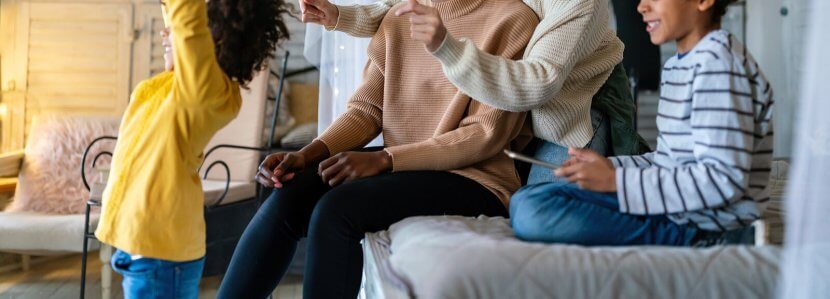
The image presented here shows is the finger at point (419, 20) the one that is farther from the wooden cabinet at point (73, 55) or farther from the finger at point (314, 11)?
the wooden cabinet at point (73, 55)

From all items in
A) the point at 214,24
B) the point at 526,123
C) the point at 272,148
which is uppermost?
the point at 214,24

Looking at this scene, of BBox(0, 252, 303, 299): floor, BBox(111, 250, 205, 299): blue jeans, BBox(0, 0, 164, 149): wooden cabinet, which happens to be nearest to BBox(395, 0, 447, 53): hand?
BBox(111, 250, 205, 299): blue jeans

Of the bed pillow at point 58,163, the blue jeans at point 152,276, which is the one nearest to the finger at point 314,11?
the blue jeans at point 152,276

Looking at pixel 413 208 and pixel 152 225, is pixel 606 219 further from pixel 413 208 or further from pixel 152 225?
pixel 152 225

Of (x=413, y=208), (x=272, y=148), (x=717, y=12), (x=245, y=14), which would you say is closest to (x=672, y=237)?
(x=717, y=12)

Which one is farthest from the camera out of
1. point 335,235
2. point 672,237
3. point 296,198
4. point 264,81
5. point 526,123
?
point 264,81

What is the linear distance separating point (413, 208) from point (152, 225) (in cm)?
42

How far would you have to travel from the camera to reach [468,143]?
1463 millimetres

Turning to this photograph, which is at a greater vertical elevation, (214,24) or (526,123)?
(214,24)

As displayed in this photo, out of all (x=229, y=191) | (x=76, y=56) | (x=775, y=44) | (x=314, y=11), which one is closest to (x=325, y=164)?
(x=314, y=11)

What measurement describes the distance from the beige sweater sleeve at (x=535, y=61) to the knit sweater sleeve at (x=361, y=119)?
12.7 inches

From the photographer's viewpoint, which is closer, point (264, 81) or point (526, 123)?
point (526, 123)

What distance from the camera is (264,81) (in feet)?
9.39

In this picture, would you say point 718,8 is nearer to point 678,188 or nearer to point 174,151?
point 678,188
